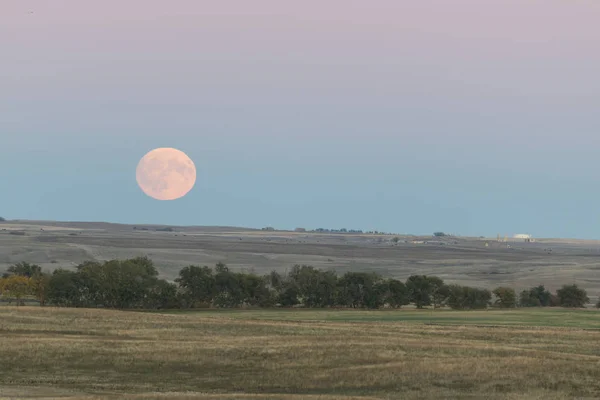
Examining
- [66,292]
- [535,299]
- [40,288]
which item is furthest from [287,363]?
[535,299]

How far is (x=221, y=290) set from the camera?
342 feet

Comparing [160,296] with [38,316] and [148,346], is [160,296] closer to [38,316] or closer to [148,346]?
[38,316]

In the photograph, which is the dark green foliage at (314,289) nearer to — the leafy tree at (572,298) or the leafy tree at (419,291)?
the leafy tree at (419,291)

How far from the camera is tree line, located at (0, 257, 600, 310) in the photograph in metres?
99.3

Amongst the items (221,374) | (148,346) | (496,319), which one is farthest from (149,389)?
(496,319)

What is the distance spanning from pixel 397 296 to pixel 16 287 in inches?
1616

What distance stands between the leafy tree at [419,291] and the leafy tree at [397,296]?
2.45ft

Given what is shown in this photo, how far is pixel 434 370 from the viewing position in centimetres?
4738

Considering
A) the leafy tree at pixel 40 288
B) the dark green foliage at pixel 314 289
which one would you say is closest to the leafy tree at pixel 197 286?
the dark green foliage at pixel 314 289

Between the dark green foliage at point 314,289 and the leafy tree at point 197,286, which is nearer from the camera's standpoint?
the leafy tree at point 197,286

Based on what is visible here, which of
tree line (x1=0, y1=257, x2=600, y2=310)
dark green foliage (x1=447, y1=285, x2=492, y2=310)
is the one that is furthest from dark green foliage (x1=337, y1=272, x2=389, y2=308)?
dark green foliage (x1=447, y1=285, x2=492, y2=310)

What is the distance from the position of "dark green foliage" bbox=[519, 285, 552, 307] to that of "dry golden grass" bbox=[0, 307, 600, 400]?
48433mm

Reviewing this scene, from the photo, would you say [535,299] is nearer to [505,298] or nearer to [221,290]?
[505,298]

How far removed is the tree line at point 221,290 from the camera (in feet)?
326
